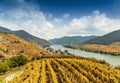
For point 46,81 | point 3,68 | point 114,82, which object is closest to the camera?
point 114,82

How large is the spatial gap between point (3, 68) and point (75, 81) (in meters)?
70.6

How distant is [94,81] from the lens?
230ft

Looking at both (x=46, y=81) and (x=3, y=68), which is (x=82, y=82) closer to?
(x=46, y=81)

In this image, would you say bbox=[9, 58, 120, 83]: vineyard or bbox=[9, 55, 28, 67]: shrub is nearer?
bbox=[9, 58, 120, 83]: vineyard

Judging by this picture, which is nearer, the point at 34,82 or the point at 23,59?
the point at 34,82

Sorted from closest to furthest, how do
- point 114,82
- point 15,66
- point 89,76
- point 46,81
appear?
point 114,82 < point 46,81 < point 89,76 < point 15,66

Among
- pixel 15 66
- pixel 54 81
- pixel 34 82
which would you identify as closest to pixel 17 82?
pixel 34 82

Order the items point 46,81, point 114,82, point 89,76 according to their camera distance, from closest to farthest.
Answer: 1. point 114,82
2. point 46,81
3. point 89,76

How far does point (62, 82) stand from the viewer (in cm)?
6894

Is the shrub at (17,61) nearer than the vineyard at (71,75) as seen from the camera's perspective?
No

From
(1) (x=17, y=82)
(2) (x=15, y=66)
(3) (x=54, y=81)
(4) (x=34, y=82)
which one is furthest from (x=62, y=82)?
(2) (x=15, y=66)

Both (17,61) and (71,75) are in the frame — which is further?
(17,61)

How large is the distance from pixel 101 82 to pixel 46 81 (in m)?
18.6

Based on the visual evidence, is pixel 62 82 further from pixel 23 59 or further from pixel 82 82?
pixel 23 59
